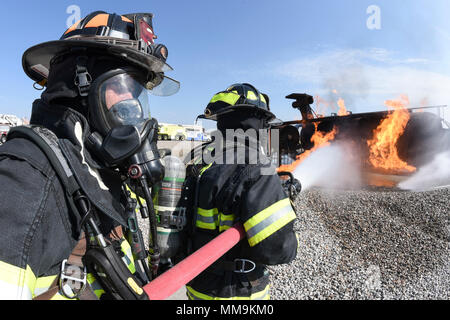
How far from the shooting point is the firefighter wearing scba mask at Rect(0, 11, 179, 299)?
0.94 m

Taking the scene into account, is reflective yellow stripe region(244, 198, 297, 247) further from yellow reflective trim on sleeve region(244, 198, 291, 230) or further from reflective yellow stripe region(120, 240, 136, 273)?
reflective yellow stripe region(120, 240, 136, 273)

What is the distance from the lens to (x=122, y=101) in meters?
1.54

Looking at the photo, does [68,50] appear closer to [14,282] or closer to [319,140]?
[14,282]

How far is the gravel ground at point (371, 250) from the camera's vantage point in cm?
466

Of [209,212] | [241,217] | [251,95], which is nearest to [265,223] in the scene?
[241,217]

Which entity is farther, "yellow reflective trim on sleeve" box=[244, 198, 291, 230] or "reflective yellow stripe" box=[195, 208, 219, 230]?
"reflective yellow stripe" box=[195, 208, 219, 230]

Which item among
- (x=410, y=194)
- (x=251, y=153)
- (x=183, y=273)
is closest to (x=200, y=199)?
(x=251, y=153)

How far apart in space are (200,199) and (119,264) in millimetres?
1172

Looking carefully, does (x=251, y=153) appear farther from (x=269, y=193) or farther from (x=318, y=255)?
(x=318, y=255)

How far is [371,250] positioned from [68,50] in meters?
6.43

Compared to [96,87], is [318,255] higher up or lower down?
lower down

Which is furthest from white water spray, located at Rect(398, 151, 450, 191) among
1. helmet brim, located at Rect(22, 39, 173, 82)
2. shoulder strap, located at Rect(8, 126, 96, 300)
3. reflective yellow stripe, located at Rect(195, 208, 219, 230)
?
shoulder strap, located at Rect(8, 126, 96, 300)

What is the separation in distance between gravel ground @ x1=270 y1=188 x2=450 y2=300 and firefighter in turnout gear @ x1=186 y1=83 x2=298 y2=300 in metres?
2.86

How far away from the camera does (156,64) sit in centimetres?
185
